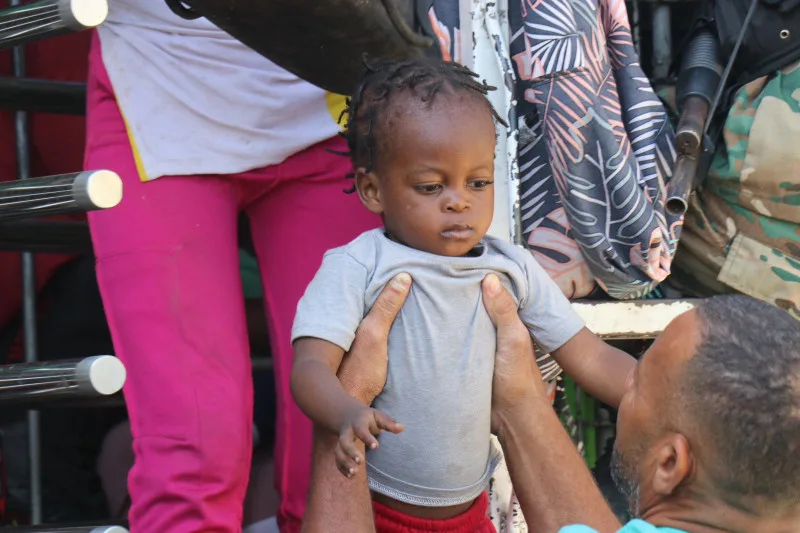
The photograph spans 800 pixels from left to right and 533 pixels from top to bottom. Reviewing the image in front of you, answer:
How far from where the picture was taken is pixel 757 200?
2695 mm

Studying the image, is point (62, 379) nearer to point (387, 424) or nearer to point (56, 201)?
Answer: point (56, 201)

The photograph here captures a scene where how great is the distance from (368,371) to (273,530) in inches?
33.1

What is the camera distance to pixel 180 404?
1937 mm

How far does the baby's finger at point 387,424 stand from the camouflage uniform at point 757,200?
154cm

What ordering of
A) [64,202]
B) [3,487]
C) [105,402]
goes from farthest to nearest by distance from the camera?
[3,487] → [105,402] → [64,202]

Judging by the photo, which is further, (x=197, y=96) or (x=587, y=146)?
(x=587, y=146)

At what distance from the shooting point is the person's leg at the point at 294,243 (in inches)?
84.5

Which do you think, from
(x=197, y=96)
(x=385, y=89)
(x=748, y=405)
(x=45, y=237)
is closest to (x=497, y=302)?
(x=385, y=89)

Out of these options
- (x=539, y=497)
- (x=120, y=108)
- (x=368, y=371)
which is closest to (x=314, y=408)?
(x=368, y=371)

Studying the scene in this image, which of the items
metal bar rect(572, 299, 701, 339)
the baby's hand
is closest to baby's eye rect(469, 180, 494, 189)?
the baby's hand

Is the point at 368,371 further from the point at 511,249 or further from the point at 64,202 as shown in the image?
the point at 64,202

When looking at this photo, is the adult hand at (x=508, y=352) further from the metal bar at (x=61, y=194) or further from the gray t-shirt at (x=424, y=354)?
the metal bar at (x=61, y=194)

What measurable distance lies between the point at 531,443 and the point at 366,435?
53 cm

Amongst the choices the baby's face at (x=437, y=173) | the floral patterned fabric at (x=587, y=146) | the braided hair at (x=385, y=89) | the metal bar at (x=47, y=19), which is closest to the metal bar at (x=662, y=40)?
the floral patterned fabric at (x=587, y=146)
